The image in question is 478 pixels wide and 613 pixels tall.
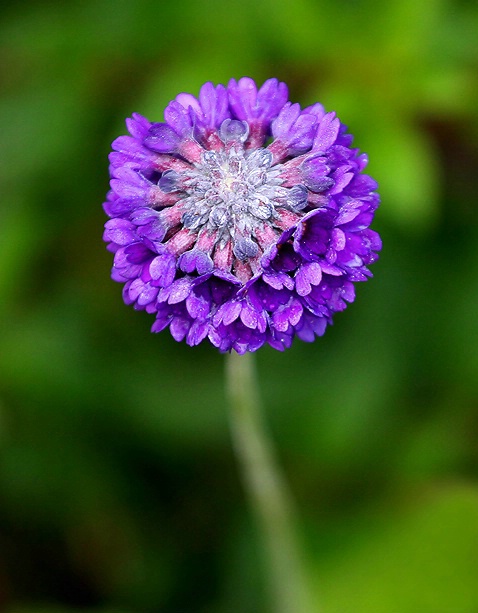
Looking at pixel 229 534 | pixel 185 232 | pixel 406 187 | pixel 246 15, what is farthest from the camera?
pixel 229 534

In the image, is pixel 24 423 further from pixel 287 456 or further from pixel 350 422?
pixel 350 422

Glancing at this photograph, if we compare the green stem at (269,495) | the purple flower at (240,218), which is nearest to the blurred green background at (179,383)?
the green stem at (269,495)

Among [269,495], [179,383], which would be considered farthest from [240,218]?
[179,383]

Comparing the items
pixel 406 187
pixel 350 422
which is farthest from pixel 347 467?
pixel 406 187

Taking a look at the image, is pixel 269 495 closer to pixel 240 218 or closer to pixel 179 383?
pixel 179 383

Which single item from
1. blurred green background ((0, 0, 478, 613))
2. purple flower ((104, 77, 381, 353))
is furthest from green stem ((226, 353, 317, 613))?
purple flower ((104, 77, 381, 353))
